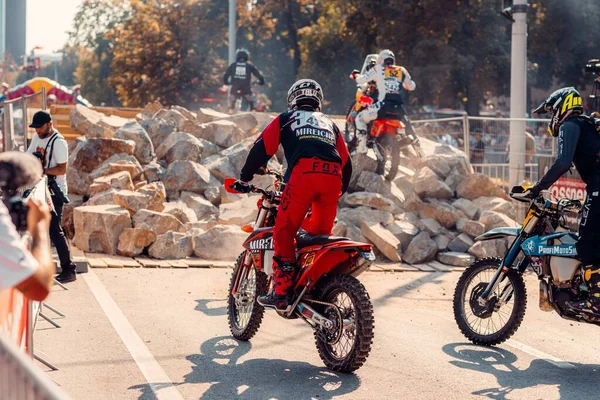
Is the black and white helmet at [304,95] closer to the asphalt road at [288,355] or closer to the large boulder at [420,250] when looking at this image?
the asphalt road at [288,355]

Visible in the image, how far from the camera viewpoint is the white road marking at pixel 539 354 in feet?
23.8

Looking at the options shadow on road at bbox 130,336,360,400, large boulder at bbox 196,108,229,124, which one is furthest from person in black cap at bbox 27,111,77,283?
large boulder at bbox 196,108,229,124

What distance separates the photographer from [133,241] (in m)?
12.1

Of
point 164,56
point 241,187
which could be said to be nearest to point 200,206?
point 241,187

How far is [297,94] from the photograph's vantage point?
723 centimetres

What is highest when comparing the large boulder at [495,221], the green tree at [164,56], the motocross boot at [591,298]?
the green tree at [164,56]

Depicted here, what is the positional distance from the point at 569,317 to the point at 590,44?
38.2 m

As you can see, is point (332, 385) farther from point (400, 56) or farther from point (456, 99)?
point (456, 99)

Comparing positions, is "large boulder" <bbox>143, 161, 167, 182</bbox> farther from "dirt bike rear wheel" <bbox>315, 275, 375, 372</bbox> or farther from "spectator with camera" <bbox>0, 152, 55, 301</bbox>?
"spectator with camera" <bbox>0, 152, 55, 301</bbox>

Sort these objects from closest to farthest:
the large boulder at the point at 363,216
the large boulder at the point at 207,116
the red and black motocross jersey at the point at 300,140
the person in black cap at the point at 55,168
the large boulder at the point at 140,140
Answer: the red and black motocross jersey at the point at 300,140, the person in black cap at the point at 55,168, the large boulder at the point at 363,216, the large boulder at the point at 140,140, the large boulder at the point at 207,116

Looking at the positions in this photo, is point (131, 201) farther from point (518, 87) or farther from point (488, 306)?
point (518, 87)

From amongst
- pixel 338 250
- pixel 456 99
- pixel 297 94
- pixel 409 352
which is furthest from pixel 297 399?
pixel 456 99

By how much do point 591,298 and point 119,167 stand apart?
8.80 m

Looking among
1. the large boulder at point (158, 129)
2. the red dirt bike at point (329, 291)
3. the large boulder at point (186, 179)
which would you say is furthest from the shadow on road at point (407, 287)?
the large boulder at point (158, 129)
